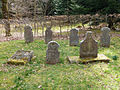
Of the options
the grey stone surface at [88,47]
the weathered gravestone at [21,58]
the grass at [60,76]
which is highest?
the grey stone surface at [88,47]

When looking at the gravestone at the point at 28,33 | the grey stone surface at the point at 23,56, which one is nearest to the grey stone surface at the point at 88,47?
the grey stone surface at the point at 23,56

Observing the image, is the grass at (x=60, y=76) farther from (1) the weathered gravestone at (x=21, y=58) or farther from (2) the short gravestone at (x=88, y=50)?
(2) the short gravestone at (x=88, y=50)

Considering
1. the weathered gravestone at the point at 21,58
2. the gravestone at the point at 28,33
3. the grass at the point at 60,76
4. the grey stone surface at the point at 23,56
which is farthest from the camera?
the gravestone at the point at 28,33

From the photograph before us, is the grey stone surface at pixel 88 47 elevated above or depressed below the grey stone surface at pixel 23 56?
above

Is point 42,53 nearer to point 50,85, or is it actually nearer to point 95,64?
point 95,64

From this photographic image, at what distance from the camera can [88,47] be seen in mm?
7781

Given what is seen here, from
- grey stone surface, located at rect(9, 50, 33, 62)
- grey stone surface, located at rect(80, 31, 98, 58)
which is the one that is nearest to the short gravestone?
grey stone surface, located at rect(80, 31, 98, 58)

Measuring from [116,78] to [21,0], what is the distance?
82.1 feet

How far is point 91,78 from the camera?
5871 mm

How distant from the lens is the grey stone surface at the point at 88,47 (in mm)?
7746

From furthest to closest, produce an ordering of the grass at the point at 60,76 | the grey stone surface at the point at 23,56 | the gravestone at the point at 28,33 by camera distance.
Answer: the gravestone at the point at 28,33, the grey stone surface at the point at 23,56, the grass at the point at 60,76

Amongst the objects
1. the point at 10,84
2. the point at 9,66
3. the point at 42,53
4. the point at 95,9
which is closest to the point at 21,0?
the point at 95,9

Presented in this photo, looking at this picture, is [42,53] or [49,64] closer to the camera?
[49,64]

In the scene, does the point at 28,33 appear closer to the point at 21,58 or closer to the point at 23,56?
the point at 23,56
